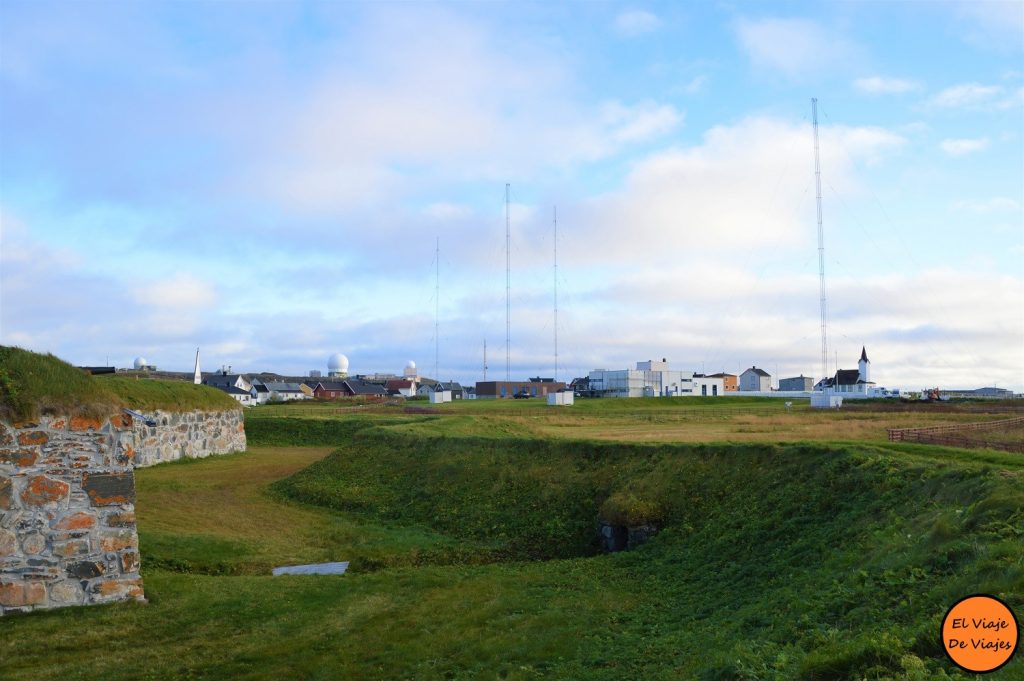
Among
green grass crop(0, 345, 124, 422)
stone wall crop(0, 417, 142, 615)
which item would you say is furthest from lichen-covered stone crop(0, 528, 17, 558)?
green grass crop(0, 345, 124, 422)

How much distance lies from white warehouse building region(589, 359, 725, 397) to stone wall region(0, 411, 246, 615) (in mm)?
93056

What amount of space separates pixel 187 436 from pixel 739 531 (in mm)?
29687

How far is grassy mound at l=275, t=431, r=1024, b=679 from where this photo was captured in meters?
8.80

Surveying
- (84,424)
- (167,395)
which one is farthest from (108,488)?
(167,395)

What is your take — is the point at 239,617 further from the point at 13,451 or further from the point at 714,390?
the point at 714,390

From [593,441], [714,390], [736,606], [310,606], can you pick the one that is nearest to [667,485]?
[593,441]

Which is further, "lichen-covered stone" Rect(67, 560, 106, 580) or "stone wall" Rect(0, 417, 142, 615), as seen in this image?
"lichen-covered stone" Rect(67, 560, 106, 580)

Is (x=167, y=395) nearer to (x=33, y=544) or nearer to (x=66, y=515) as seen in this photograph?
(x=66, y=515)

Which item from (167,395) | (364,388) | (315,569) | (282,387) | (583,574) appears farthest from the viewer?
→ (364,388)

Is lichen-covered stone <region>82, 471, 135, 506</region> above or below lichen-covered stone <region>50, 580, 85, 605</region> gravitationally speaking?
above

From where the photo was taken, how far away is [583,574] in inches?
653

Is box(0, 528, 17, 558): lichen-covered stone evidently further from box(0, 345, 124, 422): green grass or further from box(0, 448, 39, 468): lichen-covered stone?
box(0, 345, 124, 422): green grass

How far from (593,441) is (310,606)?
14.6 meters

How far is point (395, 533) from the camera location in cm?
2233
